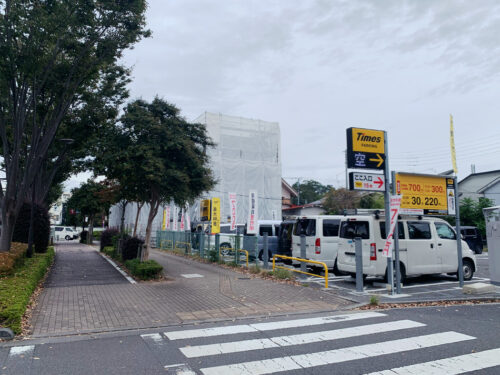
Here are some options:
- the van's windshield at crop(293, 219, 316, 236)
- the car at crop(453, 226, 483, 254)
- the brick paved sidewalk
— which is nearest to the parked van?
the van's windshield at crop(293, 219, 316, 236)

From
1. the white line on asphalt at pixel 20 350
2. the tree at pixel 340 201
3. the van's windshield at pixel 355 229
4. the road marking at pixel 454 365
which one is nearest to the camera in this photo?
the road marking at pixel 454 365

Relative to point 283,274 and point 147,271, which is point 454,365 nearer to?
point 283,274

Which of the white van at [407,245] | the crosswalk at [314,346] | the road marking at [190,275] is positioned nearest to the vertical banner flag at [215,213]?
the road marking at [190,275]

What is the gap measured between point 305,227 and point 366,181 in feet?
13.6

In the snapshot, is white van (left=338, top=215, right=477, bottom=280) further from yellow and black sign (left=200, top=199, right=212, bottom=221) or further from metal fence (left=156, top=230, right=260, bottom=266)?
yellow and black sign (left=200, top=199, right=212, bottom=221)

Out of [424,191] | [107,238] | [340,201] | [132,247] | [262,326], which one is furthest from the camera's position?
[340,201]

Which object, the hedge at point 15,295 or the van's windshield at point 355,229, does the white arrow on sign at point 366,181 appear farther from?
the hedge at point 15,295

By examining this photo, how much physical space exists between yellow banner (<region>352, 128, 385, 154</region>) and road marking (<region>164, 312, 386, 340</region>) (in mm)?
Result: 4157

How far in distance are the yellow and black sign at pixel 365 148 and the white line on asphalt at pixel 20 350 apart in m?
7.57

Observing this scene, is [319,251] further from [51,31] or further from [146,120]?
[51,31]

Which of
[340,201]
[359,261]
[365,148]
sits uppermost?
[340,201]

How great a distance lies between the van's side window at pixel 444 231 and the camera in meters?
11.1

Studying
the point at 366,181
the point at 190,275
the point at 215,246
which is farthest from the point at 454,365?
the point at 215,246

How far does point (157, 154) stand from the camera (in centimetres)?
1231
